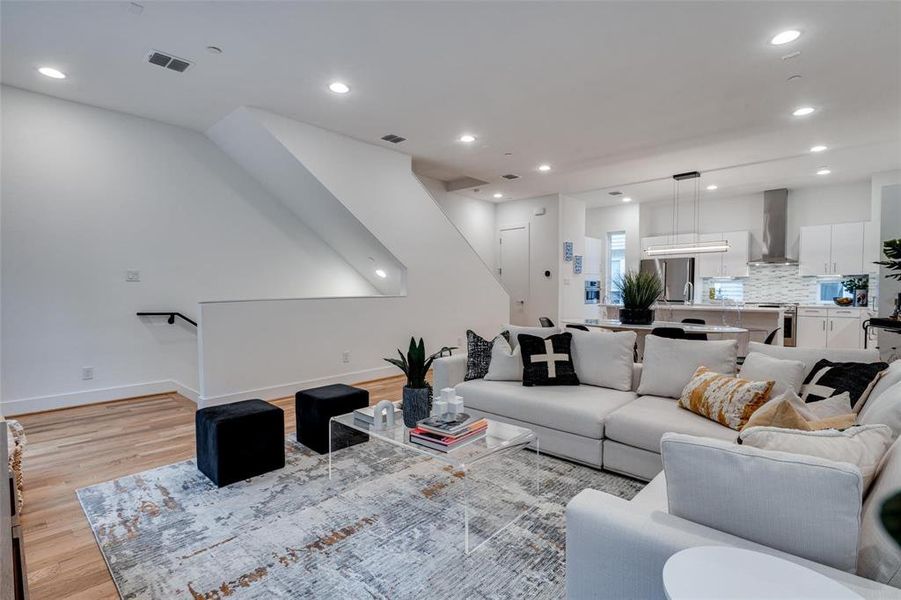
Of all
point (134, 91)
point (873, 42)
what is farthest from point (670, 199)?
point (134, 91)

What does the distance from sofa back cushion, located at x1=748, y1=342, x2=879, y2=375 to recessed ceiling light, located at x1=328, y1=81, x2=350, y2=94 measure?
3.77 m

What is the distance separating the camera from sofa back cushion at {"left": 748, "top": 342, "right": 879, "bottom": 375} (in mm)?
2432

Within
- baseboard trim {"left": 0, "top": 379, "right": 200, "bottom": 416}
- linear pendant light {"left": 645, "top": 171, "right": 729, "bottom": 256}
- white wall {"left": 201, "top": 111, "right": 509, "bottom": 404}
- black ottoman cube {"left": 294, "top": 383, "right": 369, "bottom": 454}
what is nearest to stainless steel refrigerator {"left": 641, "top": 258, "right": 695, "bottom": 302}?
linear pendant light {"left": 645, "top": 171, "right": 729, "bottom": 256}

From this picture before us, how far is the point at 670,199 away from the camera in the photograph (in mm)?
8758

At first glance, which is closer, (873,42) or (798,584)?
(798,584)

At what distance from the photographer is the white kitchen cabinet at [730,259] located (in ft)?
25.6

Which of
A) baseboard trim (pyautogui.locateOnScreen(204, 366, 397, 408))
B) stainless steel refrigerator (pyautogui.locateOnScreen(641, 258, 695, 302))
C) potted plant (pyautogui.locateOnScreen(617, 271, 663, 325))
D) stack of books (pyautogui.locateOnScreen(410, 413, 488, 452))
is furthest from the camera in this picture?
stainless steel refrigerator (pyautogui.locateOnScreen(641, 258, 695, 302))

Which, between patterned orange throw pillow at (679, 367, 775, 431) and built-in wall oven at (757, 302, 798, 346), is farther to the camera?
built-in wall oven at (757, 302, 798, 346)

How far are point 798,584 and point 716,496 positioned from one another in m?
0.26

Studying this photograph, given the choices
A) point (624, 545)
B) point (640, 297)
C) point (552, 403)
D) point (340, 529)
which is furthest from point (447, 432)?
point (640, 297)

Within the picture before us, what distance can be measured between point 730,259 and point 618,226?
87.6 inches

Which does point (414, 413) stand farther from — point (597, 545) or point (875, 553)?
point (875, 553)

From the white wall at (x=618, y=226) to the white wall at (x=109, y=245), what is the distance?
22.7 ft

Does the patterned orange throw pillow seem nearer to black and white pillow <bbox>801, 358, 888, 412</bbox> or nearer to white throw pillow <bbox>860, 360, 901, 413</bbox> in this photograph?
black and white pillow <bbox>801, 358, 888, 412</bbox>
